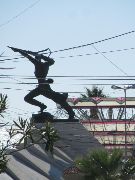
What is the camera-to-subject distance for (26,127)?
1067cm

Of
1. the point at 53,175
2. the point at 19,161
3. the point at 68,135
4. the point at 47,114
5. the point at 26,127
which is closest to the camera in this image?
the point at 26,127

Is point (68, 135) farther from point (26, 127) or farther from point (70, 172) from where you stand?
point (26, 127)

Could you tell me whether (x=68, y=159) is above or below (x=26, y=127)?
below

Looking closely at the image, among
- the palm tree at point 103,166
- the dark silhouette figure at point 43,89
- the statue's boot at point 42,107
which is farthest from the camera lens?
the statue's boot at point 42,107

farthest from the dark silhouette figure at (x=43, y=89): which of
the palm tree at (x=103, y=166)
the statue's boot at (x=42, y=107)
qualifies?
the palm tree at (x=103, y=166)

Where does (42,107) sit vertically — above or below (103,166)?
above

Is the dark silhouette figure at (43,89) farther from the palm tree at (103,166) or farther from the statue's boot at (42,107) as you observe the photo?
the palm tree at (103,166)

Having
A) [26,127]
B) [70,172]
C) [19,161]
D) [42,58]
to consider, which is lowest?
[70,172]

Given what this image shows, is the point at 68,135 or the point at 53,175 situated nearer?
the point at 53,175

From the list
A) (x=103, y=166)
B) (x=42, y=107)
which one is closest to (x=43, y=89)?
(x=42, y=107)

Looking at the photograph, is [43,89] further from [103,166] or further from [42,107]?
[103,166]

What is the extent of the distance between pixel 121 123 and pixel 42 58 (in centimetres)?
3460

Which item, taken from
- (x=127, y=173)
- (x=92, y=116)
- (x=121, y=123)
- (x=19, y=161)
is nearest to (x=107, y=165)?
(x=127, y=173)

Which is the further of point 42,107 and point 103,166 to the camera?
point 42,107
